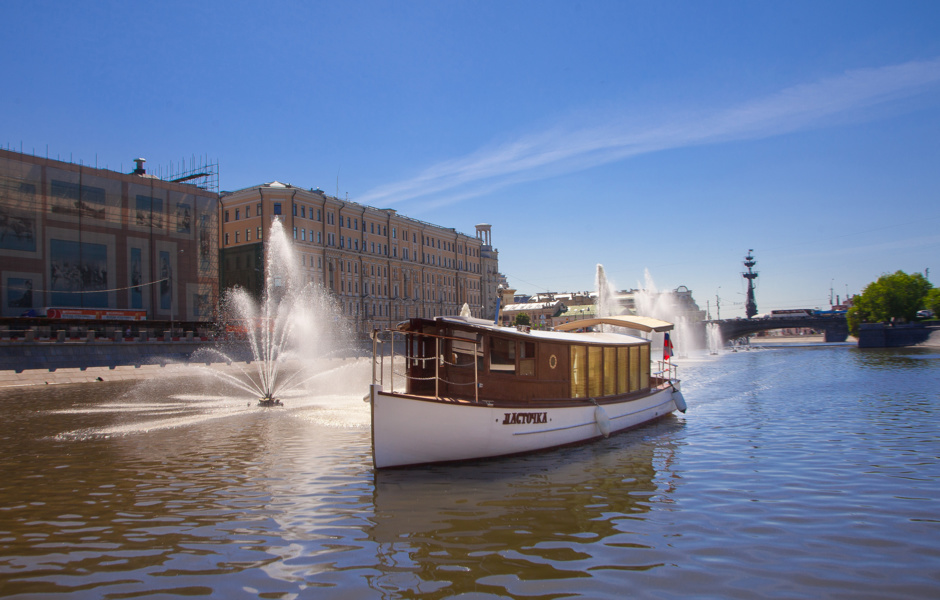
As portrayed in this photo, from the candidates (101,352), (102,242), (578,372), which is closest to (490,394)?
(578,372)

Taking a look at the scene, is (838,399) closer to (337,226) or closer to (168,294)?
(168,294)

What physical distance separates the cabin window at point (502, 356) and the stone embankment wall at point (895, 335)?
8727 cm

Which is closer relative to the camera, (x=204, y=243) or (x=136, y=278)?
(x=136, y=278)

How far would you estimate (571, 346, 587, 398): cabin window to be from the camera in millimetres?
16047

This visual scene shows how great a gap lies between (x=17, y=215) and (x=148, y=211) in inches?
422

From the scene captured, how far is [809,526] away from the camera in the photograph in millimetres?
8836

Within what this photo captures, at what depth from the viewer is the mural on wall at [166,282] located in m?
56.3

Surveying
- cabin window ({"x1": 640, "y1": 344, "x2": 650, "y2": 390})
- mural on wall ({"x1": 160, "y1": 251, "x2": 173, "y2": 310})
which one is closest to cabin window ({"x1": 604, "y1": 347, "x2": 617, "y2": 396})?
cabin window ({"x1": 640, "y1": 344, "x2": 650, "y2": 390})

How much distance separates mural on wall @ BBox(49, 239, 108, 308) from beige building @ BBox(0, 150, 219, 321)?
0.24 ft

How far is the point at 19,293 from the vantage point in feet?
151

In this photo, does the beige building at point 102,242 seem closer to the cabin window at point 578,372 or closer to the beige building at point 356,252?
the beige building at point 356,252

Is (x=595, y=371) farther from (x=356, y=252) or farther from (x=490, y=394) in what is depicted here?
(x=356, y=252)

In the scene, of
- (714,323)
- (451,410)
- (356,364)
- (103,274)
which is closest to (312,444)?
(451,410)

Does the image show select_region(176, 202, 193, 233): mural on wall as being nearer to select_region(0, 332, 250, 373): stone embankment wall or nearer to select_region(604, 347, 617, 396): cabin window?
select_region(0, 332, 250, 373): stone embankment wall
